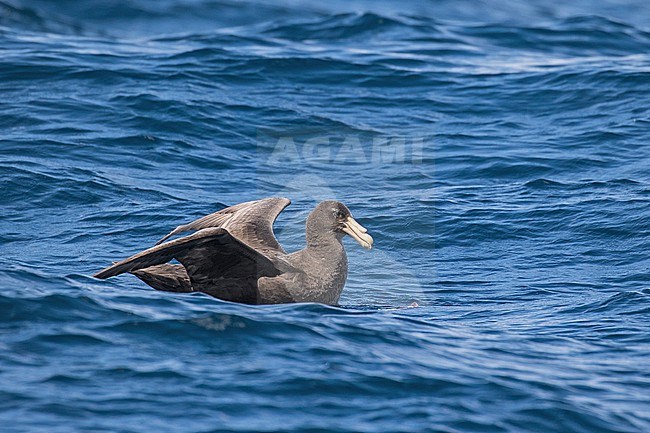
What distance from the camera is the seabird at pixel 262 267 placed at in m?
8.86

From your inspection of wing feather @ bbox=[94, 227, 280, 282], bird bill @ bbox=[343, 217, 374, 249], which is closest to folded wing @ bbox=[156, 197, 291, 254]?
wing feather @ bbox=[94, 227, 280, 282]

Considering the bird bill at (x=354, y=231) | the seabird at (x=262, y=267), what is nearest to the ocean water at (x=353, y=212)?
the seabird at (x=262, y=267)

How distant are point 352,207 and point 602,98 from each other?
580cm

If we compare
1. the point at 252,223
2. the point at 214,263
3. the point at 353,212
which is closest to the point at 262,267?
the point at 214,263

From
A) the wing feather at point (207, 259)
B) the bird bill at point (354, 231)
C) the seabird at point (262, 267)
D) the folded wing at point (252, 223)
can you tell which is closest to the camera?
the wing feather at point (207, 259)

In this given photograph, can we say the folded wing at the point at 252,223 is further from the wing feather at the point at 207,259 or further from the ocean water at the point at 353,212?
the ocean water at the point at 353,212

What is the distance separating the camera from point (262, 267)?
29.5 ft

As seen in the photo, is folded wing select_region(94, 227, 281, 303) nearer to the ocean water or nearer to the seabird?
the seabird

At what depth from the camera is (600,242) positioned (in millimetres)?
11914

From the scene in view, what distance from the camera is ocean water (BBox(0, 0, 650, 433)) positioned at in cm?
709

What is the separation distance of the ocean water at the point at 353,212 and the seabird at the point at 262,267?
27 centimetres

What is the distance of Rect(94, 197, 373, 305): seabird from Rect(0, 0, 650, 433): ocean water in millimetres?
273

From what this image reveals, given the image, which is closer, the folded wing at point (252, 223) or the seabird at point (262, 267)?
the seabird at point (262, 267)

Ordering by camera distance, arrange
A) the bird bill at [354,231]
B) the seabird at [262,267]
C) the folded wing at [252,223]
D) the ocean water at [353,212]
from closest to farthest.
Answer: the ocean water at [353,212] < the seabird at [262,267] < the bird bill at [354,231] < the folded wing at [252,223]
